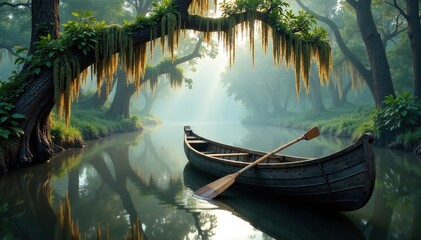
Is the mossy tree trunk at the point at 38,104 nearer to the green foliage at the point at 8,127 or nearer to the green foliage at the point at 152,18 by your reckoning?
the green foliage at the point at 8,127

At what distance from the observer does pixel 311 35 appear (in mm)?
12281

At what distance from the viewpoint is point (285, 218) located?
6.18 meters

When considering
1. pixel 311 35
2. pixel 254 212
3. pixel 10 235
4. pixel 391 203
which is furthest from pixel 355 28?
pixel 10 235

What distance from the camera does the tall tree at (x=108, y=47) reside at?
10.1 metres

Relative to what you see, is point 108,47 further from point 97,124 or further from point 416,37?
point 416,37

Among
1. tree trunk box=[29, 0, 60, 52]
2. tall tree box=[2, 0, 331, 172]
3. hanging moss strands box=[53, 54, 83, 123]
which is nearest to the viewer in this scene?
hanging moss strands box=[53, 54, 83, 123]

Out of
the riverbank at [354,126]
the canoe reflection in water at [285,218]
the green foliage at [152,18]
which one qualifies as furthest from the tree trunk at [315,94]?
the canoe reflection in water at [285,218]

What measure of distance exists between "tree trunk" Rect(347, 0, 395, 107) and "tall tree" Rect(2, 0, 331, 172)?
7287 millimetres

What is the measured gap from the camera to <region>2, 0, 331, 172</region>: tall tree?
33.2ft

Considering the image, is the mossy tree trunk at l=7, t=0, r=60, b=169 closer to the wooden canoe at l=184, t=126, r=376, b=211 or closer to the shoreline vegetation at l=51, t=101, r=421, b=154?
the shoreline vegetation at l=51, t=101, r=421, b=154

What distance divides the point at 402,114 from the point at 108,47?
12.9 metres

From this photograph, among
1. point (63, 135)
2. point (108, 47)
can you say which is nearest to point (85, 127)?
point (63, 135)

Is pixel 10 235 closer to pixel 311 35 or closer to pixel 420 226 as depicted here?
pixel 420 226

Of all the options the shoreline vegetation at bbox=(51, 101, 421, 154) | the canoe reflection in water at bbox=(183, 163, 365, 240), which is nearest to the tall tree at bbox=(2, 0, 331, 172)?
the shoreline vegetation at bbox=(51, 101, 421, 154)
